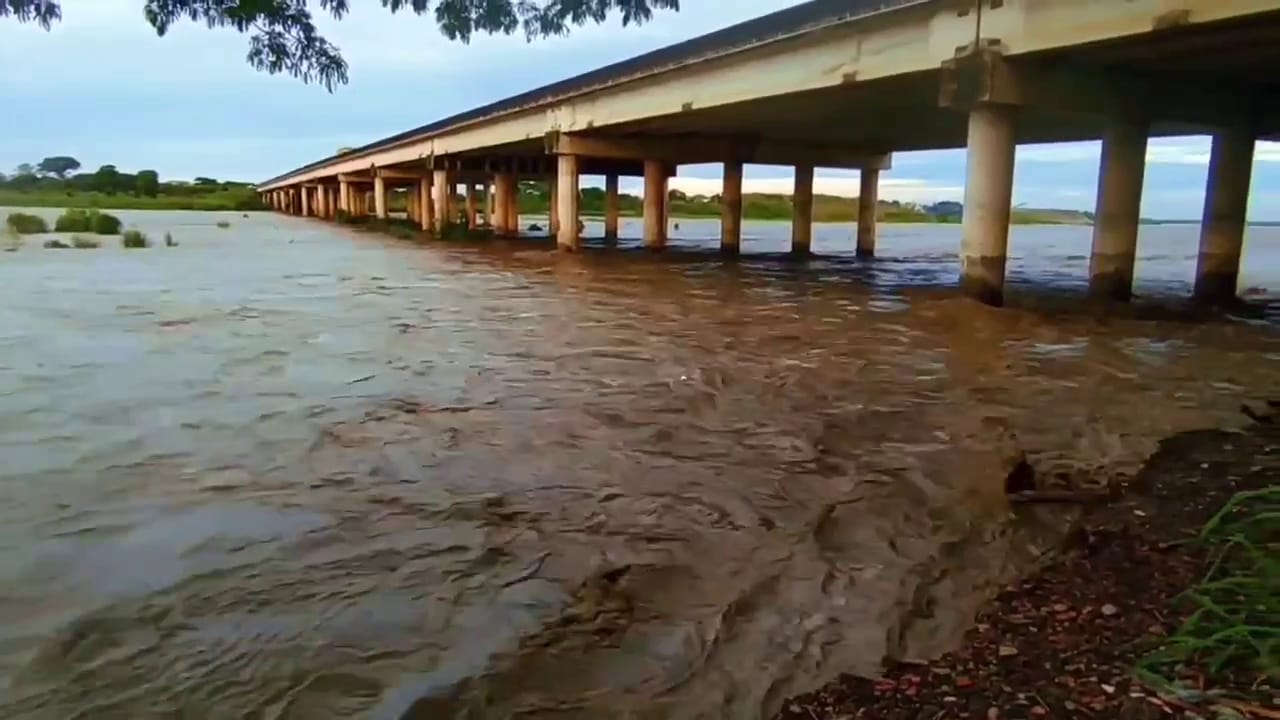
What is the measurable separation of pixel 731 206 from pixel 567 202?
7.73 m

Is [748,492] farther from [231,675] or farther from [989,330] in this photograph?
[989,330]

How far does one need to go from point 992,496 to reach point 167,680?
4714 mm

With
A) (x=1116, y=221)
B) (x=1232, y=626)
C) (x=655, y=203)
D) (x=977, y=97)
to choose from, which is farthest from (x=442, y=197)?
(x=1232, y=626)

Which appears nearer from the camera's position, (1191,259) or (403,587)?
(403,587)

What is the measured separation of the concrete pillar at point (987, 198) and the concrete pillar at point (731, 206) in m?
20.4

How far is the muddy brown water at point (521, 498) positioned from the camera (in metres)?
3.88

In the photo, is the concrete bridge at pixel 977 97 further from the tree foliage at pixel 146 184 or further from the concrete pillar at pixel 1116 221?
the tree foliage at pixel 146 184

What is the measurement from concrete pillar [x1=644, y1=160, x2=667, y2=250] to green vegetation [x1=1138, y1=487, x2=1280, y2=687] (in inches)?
1365

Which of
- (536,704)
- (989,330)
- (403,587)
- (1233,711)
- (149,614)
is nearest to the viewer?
(1233,711)

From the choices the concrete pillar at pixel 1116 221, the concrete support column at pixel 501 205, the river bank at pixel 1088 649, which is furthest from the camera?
the concrete support column at pixel 501 205

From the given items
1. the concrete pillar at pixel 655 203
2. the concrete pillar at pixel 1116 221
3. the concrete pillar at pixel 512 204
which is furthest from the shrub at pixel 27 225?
the concrete pillar at pixel 1116 221

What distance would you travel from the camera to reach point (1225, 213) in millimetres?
22531

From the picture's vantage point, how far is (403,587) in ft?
15.3

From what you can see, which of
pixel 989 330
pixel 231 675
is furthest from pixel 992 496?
pixel 989 330
